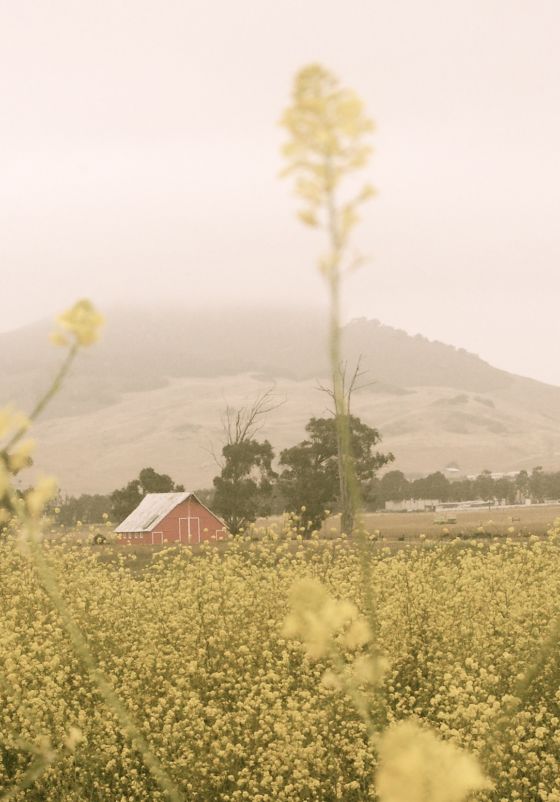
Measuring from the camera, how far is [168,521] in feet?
140

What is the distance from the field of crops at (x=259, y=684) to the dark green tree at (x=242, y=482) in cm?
3137

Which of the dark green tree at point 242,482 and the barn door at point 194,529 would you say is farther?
the dark green tree at point 242,482

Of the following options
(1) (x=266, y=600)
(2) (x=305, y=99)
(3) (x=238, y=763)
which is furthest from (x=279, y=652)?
Result: (2) (x=305, y=99)

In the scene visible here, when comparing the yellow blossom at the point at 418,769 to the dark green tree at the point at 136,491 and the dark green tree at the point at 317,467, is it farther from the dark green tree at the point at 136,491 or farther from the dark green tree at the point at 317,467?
the dark green tree at the point at 136,491

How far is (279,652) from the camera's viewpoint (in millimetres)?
10898

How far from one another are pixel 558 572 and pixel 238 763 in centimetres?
631

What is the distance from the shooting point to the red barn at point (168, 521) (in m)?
41.9

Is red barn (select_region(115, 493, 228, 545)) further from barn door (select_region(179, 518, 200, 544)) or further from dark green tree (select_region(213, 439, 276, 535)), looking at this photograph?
dark green tree (select_region(213, 439, 276, 535))

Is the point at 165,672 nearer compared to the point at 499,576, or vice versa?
the point at 165,672

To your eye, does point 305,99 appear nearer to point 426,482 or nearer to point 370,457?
point 370,457

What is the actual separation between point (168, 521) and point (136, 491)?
8325 millimetres

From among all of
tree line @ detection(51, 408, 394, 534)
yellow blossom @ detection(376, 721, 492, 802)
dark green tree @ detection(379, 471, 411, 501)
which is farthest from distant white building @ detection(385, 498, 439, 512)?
yellow blossom @ detection(376, 721, 492, 802)

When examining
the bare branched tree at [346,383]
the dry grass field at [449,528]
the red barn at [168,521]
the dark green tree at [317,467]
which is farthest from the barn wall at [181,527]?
the bare branched tree at [346,383]

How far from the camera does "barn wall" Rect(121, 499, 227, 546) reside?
41.9 meters
